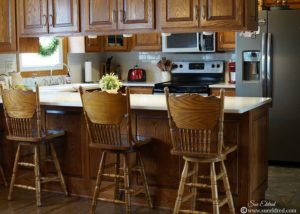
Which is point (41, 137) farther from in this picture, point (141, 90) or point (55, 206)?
point (141, 90)

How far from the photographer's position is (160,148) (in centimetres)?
417

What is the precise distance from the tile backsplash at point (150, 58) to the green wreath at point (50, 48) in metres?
1.15

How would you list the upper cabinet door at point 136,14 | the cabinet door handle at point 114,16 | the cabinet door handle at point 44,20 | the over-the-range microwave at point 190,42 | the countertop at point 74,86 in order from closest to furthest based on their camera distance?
the upper cabinet door at point 136,14 → the cabinet door handle at point 114,16 → the cabinet door handle at point 44,20 → the countertop at point 74,86 → the over-the-range microwave at point 190,42

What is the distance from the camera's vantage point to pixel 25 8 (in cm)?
527

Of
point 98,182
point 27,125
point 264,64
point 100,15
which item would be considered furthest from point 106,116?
point 264,64

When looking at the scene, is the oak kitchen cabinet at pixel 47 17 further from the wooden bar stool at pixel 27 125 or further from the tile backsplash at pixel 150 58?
the tile backsplash at pixel 150 58

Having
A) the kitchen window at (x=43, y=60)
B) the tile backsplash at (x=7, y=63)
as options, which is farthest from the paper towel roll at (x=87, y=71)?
the tile backsplash at (x=7, y=63)

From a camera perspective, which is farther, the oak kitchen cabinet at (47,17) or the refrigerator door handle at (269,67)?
the refrigerator door handle at (269,67)

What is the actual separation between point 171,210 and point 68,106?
1261mm

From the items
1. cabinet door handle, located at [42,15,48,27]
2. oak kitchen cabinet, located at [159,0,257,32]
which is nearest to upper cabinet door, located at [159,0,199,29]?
oak kitchen cabinet, located at [159,0,257,32]

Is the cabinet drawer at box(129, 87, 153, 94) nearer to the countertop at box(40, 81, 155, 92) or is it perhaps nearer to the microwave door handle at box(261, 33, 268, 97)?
the countertop at box(40, 81, 155, 92)

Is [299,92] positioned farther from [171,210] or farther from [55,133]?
[55,133]

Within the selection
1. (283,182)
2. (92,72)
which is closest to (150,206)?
(283,182)

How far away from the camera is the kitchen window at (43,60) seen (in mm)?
6316
